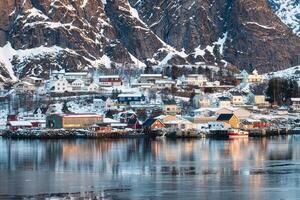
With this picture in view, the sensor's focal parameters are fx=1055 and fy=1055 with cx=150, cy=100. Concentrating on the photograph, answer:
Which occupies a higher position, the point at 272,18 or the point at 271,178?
the point at 272,18

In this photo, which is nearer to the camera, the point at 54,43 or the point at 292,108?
the point at 292,108

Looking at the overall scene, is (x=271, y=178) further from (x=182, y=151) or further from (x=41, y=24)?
(x=41, y=24)

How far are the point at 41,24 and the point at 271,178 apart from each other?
323ft

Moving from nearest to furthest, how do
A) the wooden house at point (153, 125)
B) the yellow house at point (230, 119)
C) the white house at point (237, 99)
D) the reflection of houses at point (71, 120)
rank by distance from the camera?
1. the wooden house at point (153, 125)
2. the yellow house at point (230, 119)
3. the reflection of houses at point (71, 120)
4. the white house at point (237, 99)

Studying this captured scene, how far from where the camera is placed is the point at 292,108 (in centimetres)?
10950

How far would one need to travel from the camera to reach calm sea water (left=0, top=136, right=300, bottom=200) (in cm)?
4241

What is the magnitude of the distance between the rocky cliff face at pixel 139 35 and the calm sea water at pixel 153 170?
6609 centimetres

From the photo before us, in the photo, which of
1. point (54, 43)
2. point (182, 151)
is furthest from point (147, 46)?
point (182, 151)

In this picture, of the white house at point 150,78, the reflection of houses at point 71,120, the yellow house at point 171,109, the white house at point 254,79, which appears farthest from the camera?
the white house at point 254,79

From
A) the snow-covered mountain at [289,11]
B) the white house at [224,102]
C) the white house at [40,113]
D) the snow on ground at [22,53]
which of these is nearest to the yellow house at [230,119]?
the white house at [224,102]

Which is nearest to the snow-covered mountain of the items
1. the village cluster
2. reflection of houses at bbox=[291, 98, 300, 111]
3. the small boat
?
the village cluster

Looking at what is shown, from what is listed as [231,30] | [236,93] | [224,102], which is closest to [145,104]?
[224,102]

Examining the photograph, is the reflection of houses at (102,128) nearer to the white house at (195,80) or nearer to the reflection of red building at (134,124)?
the reflection of red building at (134,124)

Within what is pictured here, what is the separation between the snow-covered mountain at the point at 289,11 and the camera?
7037 inches
